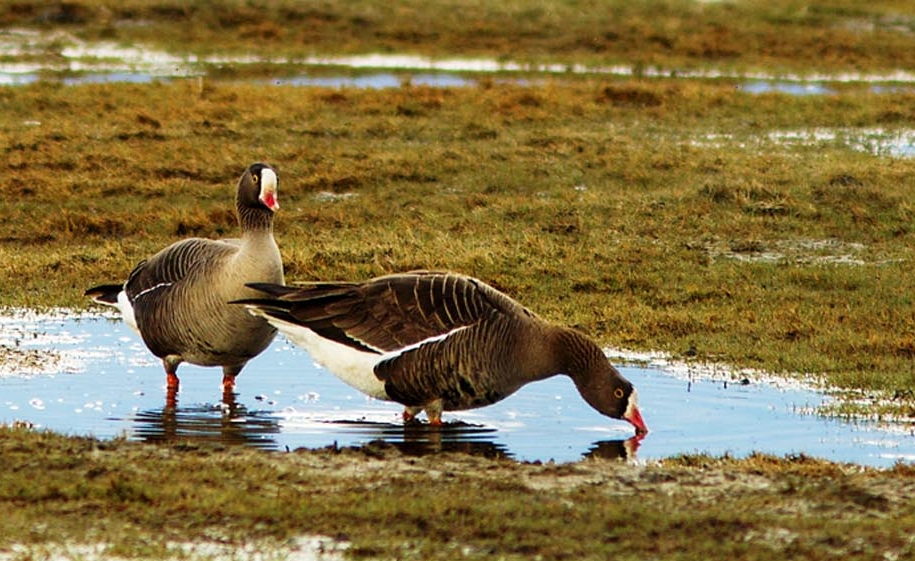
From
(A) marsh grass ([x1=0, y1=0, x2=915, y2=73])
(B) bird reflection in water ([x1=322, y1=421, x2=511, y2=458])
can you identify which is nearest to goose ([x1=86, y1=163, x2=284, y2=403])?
(B) bird reflection in water ([x1=322, y1=421, x2=511, y2=458])

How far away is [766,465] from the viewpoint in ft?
27.4

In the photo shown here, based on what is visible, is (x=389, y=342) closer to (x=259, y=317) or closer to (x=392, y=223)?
(x=259, y=317)

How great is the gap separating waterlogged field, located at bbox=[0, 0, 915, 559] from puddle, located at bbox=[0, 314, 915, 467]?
0.53 metres

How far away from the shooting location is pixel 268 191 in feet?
34.3

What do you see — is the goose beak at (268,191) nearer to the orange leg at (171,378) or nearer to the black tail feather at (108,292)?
the orange leg at (171,378)

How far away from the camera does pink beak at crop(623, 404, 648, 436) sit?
378 inches

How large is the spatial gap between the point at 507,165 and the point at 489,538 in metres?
13.9

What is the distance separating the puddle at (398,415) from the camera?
9359mm

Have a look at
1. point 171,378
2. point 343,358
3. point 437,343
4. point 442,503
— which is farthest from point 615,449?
point 171,378

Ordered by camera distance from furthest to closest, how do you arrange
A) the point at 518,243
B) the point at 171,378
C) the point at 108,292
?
the point at 518,243 < the point at 108,292 < the point at 171,378

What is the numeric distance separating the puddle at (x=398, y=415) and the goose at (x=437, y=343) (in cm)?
30

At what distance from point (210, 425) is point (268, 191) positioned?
1.69 metres

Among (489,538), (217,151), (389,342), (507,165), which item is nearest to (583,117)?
(507,165)

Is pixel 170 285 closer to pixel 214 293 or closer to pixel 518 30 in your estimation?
pixel 214 293
